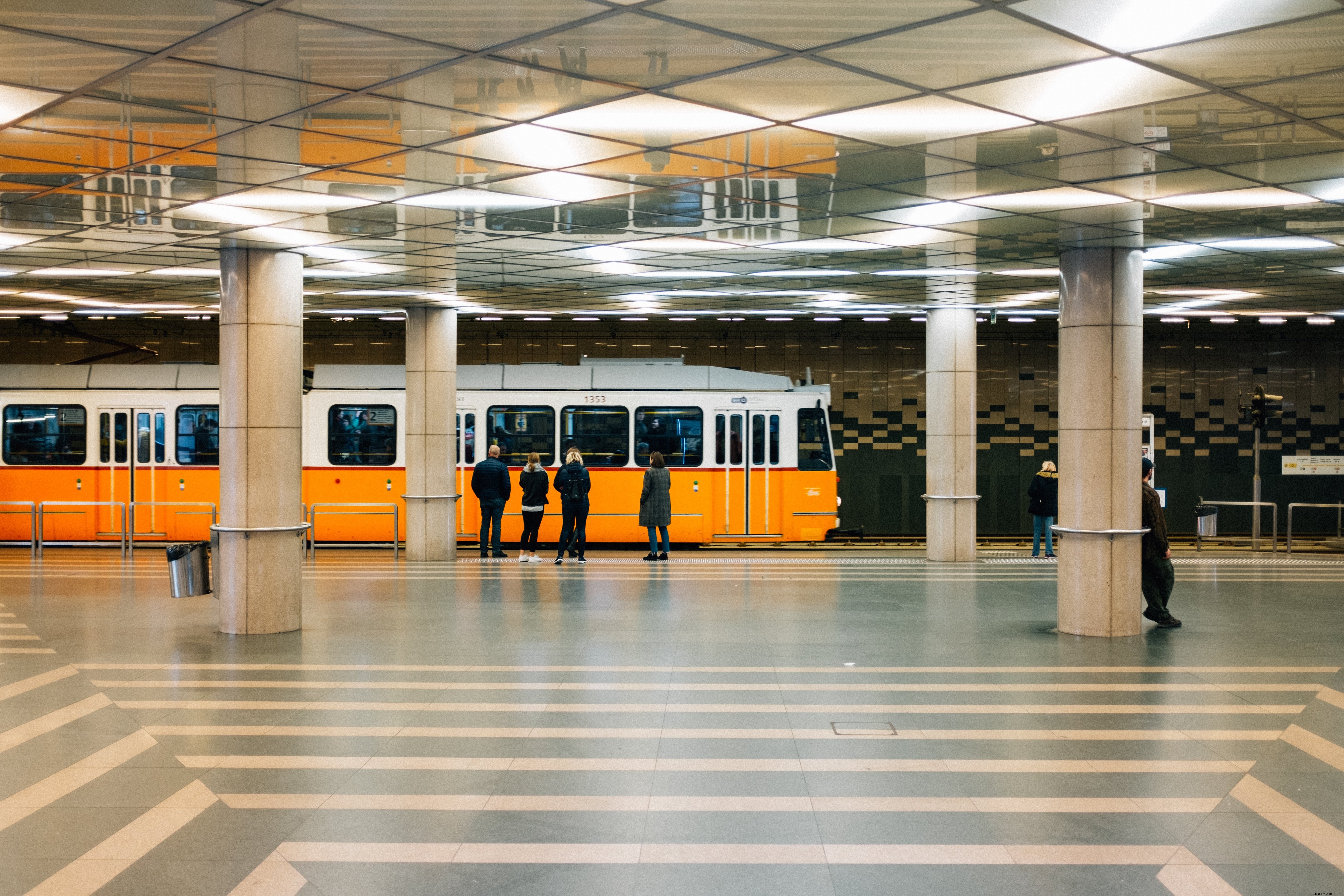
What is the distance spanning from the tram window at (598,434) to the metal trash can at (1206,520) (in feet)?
39.0

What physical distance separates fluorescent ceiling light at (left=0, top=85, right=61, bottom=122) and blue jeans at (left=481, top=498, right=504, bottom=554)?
1241 cm

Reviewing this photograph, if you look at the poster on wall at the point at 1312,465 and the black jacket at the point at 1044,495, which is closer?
the black jacket at the point at 1044,495

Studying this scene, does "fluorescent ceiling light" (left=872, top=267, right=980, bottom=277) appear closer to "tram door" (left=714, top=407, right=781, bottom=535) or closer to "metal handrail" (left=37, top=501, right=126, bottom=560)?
"tram door" (left=714, top=407, right=781, bottom=535)

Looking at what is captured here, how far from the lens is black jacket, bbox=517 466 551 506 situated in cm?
1888

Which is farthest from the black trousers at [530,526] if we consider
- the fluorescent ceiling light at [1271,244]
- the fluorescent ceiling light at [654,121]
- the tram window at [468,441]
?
the fluorescent ceiling light at [654,121]

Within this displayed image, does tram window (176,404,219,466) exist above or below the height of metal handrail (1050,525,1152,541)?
above

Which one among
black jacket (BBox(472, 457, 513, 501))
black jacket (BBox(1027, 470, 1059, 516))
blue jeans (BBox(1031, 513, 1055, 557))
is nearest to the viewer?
black jacket (BBox(472, 457, 513, 501))

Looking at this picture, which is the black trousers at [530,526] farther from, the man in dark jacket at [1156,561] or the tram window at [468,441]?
the man in dark jacket at [1156,561]

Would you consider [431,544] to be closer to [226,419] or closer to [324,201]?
[226,419]

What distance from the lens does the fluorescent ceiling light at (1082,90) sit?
20.8ft

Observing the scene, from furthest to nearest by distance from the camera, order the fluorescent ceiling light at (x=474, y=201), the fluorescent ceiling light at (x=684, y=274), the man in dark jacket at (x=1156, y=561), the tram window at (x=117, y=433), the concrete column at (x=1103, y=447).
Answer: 1. the tram window at (x=117, y=433)
2. the fluorescent ceiling light at (x=684, y=274)
3. the man in dark jacket at (x=1156, y=561)
4. the concrete column at (x=1103, y=447)
5. the fluorescent ceiling light at (x=474, y=201)

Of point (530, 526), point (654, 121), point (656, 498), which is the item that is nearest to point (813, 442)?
point (656, 498)

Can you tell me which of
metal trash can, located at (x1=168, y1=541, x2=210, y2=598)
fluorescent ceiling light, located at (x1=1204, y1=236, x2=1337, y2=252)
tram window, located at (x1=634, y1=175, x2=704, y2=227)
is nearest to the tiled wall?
fluorescent ceiling light, located at (x1=1204, y1=236, x2=1337, y2=252)

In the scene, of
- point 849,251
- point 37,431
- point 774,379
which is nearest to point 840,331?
point 774,379
